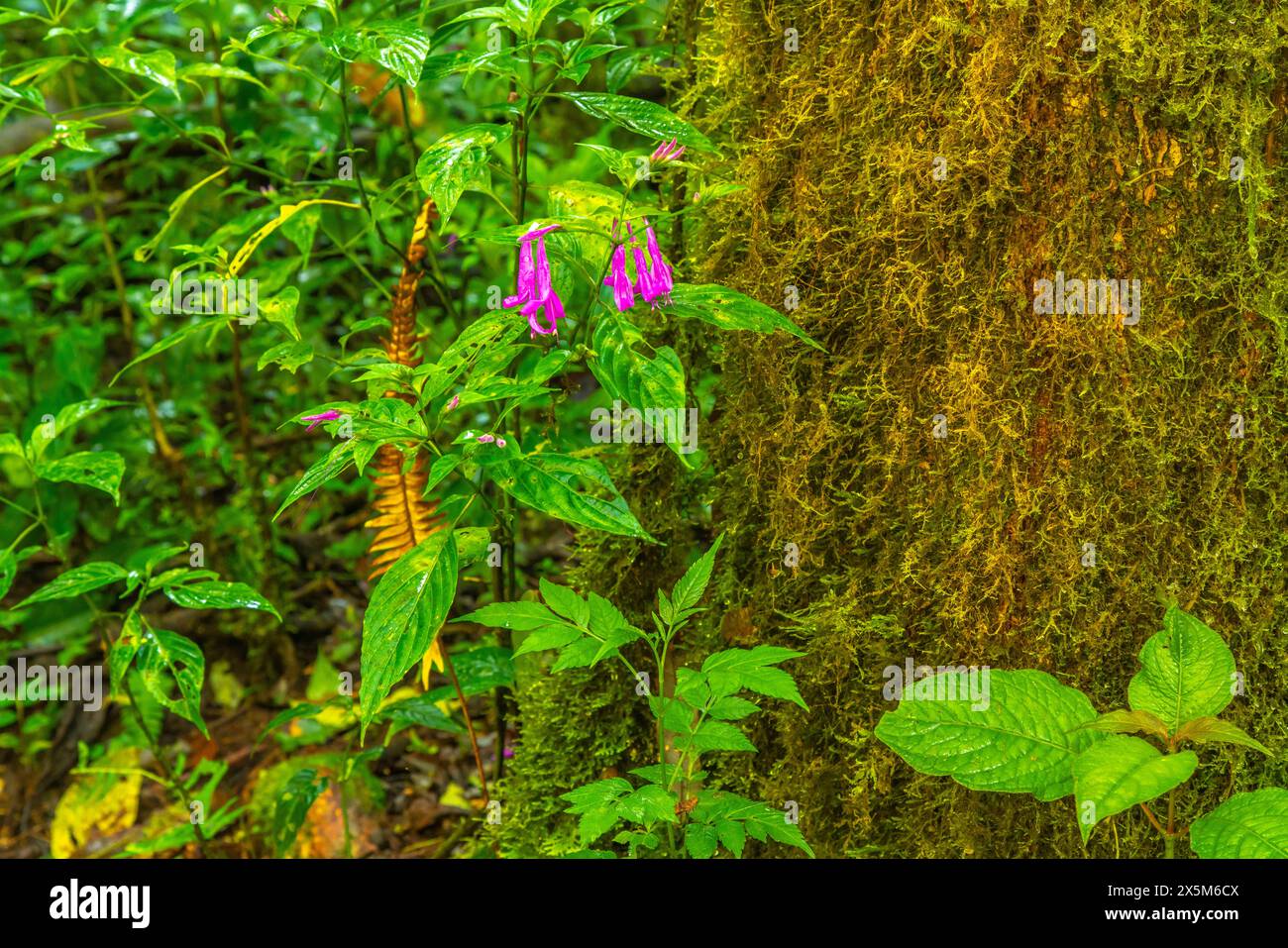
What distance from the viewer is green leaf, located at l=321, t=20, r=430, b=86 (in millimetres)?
1696

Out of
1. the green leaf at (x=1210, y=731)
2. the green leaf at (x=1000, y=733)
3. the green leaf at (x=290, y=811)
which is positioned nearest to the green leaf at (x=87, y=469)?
the green leaf at (x=290, y=811)

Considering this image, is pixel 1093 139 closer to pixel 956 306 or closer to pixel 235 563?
pixel 956 306

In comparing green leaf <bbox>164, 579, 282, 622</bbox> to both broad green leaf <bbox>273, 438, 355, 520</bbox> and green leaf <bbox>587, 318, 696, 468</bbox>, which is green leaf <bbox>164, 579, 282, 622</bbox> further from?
green leaf <bbox>587, 318, 696, 468</bbox>

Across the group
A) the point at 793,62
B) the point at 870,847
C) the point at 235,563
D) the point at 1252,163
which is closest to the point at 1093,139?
the point at 1252,163

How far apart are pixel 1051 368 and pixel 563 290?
2.71 ft

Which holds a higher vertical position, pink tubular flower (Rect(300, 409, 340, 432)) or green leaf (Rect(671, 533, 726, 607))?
pink tubular flower (Rect(300, 409, 340, 432))

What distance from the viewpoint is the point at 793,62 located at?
192 cm

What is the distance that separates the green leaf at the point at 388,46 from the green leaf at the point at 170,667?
1.17 meters

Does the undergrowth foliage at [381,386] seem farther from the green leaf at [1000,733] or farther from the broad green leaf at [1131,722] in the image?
the broad green leaf at [1131,722]

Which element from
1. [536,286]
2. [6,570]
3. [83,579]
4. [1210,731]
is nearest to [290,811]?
[83,579]

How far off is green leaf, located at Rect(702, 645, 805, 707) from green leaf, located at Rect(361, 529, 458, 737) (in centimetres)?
44

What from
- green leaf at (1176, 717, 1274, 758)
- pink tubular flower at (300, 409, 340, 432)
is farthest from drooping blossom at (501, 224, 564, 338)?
green leaf at (1176, 717, 1274, 758)

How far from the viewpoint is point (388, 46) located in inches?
68.3

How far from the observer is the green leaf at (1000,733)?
Answer: 154 cm
